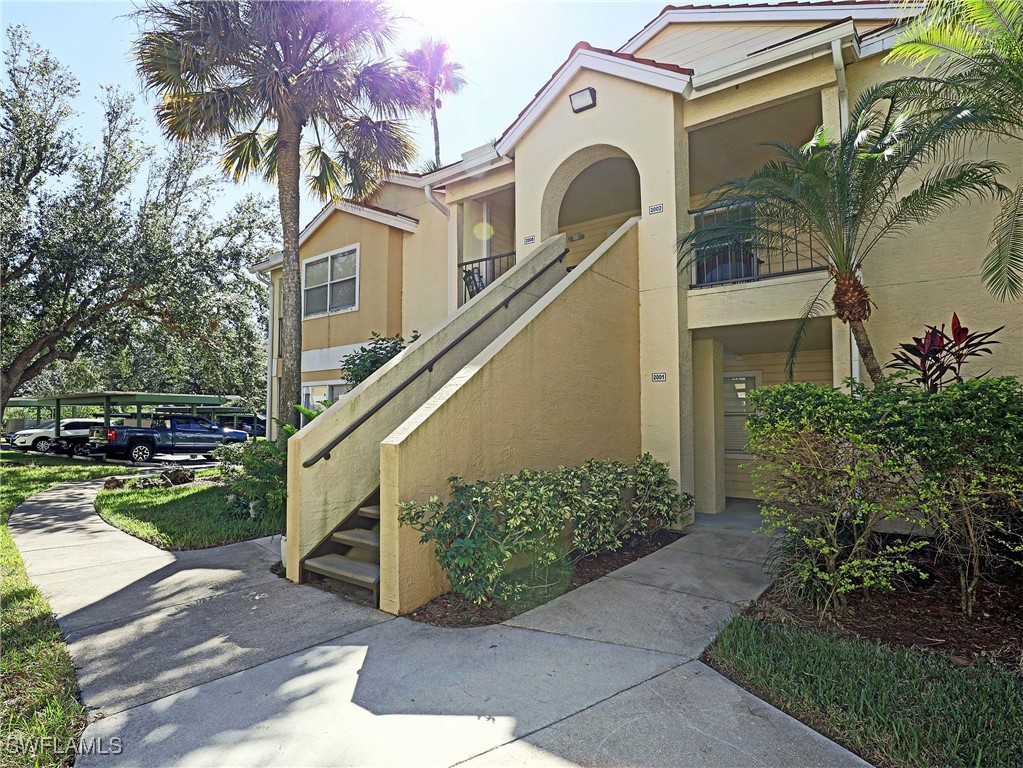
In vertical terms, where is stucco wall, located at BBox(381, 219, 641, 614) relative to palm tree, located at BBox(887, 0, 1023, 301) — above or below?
below

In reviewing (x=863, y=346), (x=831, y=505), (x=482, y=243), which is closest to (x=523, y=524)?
(x=831, y=505)

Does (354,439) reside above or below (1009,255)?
below

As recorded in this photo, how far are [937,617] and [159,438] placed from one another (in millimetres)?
24063

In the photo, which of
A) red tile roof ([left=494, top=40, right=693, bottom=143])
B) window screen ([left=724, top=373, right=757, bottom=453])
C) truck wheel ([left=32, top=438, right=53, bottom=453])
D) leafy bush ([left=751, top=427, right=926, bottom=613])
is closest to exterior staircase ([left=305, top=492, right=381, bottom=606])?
leafy bush ([left=751, top=427, right=926, bottom=613])

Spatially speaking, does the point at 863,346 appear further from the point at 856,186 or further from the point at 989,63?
the point at 989,63

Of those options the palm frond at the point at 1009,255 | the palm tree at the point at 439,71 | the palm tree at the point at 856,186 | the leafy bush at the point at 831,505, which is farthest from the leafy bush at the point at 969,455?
the palm tree at the point at 439,71

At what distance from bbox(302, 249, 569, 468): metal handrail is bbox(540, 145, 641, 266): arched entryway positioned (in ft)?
6.30

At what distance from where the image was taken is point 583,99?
8797 millimetres

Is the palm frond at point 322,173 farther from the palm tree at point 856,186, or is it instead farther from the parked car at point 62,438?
the parked car at point 62,438

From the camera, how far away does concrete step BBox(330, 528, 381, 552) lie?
540 cm

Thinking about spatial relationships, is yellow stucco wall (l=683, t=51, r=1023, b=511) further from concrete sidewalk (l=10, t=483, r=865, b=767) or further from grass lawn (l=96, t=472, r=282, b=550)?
grass lawn (l=96, t=472, r=282, b=550)

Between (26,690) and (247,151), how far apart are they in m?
10.2

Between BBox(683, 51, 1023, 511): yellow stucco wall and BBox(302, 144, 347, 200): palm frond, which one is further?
BBox(302, 144, 347, 200): palm frond

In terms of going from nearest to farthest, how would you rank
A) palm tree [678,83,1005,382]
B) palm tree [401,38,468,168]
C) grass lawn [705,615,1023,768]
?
grass lawn [705,615,1023,768] < palm tree [678,83,1005,382] < palm tree [401,38,468,168]
